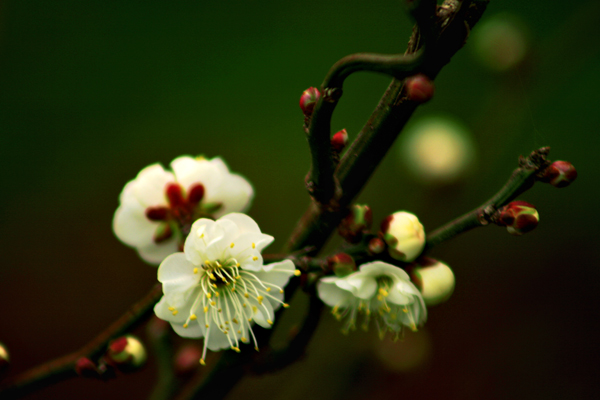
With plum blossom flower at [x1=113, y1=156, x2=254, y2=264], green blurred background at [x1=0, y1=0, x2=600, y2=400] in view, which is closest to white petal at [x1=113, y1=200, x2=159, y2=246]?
plum blossom flower at [x1=113, y1=156, x2=254, y2=264]

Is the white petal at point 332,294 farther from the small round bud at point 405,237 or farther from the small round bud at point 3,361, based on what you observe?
the small round bud at point 3,361

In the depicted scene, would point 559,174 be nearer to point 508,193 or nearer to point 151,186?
point 508,193

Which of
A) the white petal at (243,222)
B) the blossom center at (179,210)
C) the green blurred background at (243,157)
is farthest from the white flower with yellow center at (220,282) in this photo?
the green blurred background at (243,157)

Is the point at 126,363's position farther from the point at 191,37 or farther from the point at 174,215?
the point at 191,37

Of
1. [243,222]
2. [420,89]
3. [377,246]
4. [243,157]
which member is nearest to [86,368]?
[243,222]

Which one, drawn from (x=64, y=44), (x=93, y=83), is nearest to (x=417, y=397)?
(x=93, y=83)

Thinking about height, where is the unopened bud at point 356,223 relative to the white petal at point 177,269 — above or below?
above

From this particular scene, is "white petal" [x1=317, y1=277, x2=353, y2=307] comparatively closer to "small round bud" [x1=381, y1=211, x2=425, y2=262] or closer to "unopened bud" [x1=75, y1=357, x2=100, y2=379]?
"small round bud" [x1=381, y1=211, x2=425, y2=262]
